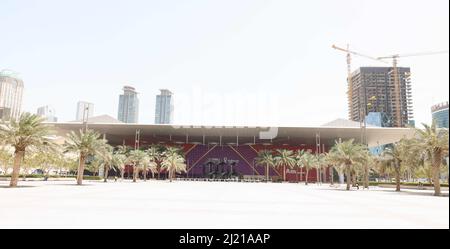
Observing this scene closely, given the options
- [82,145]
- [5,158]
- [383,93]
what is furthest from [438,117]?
[383,93]

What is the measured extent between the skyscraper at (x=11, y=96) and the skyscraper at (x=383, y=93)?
170419mm

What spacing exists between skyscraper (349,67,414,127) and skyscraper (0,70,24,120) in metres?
170

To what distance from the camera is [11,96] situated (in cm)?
3300

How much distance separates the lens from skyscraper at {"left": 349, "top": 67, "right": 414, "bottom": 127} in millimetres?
179750

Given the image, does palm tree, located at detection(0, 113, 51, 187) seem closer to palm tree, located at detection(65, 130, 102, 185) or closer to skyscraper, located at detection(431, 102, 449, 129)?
palm tree, located at detection(65, 130, 102, 185)

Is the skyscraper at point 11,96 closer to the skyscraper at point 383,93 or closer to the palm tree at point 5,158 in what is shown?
the palm tree at point 5,158

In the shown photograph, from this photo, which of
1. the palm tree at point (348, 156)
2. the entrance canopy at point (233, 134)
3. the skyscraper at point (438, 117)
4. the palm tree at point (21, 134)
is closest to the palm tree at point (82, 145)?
the palm tree at point (21, 134)

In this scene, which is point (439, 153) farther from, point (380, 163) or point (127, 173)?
point (127, 173)

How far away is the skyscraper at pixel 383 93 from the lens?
180 metres

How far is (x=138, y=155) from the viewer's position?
64062mm

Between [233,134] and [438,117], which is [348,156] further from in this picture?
[233,134]

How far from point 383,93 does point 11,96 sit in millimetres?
183926
